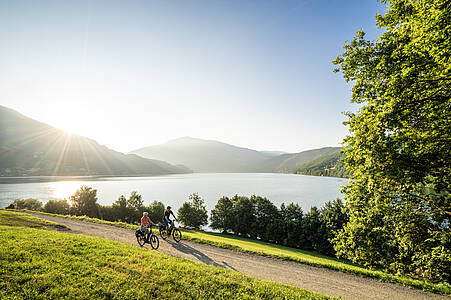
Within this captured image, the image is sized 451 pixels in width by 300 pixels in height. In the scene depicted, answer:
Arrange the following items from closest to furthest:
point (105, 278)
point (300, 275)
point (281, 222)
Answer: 1. point (105, 278)
2. point (300, 275)
3. point (281, 222)

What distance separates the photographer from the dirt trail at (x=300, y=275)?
32.4 ft

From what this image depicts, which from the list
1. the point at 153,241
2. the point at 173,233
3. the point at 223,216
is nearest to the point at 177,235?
the point at 173,233

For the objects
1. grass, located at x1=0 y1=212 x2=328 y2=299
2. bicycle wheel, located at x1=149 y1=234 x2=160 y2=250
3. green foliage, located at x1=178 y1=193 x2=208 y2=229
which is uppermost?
grass, located at x1=0 y1=212 x2=328 y2=299

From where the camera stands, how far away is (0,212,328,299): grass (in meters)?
6.24

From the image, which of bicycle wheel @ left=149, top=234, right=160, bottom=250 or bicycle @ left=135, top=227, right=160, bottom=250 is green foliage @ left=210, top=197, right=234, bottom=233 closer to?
Result: bicycle wheel @ left=149, top=234, right=160, bottom=250

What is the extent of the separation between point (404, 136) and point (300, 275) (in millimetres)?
9480

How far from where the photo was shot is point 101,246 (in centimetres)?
1084

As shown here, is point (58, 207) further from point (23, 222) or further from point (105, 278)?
point (105, 278)

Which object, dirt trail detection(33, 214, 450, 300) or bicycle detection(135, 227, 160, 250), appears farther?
bicycle detection(135, 227, 160, 250)

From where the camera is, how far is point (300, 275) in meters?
11.8

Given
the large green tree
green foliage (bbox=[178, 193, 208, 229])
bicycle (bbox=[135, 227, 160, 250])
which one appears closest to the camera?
the large green tree

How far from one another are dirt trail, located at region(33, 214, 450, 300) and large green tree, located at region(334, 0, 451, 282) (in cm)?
136

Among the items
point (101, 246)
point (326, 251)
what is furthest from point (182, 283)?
point (326, 251)

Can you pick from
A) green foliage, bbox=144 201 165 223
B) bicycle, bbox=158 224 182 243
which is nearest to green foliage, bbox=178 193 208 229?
green foliage, bbox=144 201 165 223
